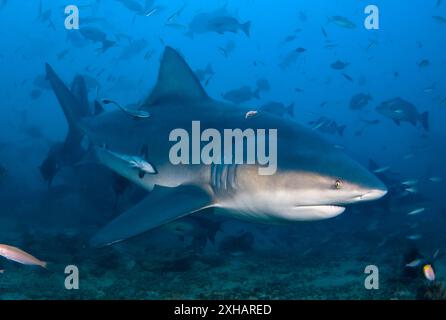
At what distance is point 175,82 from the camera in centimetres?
596

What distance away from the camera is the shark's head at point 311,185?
342cm

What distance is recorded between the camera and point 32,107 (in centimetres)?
7262

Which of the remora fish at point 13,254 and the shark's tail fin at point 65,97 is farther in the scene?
the shark's tail fin at point 65,97

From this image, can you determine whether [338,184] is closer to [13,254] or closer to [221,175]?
[221,175]

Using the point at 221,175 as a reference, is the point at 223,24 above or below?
above

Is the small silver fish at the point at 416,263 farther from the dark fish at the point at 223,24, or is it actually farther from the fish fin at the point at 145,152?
the dark fish at the point at 223,24

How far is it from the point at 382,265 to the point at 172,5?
97.3m

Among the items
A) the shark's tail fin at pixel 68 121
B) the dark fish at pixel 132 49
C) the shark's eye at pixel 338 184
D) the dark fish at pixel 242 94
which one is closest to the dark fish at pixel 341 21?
the dark fish at pixel 242 94

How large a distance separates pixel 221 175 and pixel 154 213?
35.8 inches

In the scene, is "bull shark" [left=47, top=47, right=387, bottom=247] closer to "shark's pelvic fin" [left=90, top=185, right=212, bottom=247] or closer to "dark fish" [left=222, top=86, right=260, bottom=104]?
"shark's pelvic fin" [left=90, top=185, right=212, bottom=247]

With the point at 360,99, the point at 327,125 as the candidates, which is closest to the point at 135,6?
the point at 327,125

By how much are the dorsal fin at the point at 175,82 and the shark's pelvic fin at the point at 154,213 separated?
180cm

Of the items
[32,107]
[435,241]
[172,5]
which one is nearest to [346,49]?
[172,5]

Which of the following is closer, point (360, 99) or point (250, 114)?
point (250, 114)
